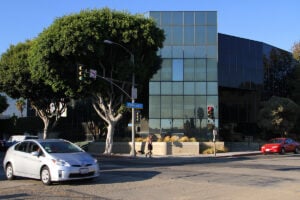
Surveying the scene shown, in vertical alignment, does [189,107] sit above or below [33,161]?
above

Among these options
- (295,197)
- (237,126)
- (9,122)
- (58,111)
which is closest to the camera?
(295,197)

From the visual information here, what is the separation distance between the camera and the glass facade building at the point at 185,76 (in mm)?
49125

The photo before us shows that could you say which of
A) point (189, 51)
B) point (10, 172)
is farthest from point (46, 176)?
point (189, 51)

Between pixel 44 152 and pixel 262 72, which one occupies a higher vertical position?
pixel 262 72

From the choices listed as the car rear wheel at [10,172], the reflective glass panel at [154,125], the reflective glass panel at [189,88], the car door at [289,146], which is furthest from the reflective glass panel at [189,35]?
the car rear wheel at [10,172]

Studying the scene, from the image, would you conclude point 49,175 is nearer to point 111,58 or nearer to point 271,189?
point 271,189

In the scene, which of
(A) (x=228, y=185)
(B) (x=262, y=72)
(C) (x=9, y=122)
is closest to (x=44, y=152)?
(A) (x=228, y=185)

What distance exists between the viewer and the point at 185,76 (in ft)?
162

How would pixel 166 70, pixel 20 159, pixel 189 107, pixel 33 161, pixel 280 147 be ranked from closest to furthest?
1. pixel 33 161
2. pixel 20 159
3. pixel 280 147
4. pixel 189 107
5. pixel 166 70

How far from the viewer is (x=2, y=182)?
15.0 m

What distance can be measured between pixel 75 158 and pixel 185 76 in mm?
36231

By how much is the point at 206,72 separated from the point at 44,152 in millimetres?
36582

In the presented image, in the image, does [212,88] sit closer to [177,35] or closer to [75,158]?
[177,35]

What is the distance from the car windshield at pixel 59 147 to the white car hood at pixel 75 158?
467 mm
